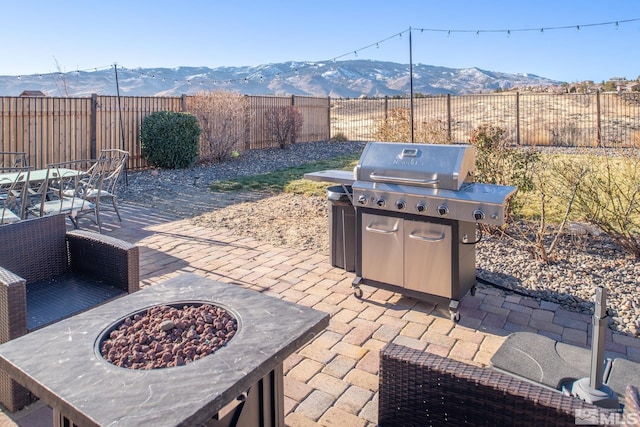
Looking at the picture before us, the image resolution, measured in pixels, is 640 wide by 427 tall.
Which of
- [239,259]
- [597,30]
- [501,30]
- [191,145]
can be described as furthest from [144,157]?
[597,30]

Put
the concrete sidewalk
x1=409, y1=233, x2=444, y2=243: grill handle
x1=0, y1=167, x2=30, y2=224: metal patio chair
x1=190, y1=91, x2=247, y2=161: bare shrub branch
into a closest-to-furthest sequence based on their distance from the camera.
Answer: the concrete sidewalk
x1=409, y1=233, x2=444, y2=243: grill handle
x1=0, y1=167, x2=30, y2=224: metal patio chair
x1=190, y1=91, x2=247, y2=161: bare shrub branch

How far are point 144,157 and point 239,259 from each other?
694 cm

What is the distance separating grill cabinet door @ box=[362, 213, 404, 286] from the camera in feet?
11.0

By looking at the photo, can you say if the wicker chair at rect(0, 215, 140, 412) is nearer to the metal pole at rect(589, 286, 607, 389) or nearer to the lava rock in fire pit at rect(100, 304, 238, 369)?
the lava rock in fire pit at rect(100, 304, 238, 369)

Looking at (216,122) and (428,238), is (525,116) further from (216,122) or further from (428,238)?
(428,238)

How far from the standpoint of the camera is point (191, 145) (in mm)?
10516

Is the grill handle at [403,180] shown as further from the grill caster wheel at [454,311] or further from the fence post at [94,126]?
the fence post at [94,126]

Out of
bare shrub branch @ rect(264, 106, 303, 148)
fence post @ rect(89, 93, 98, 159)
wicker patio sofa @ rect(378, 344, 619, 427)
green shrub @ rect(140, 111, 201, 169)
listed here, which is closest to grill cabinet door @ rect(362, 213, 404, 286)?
wicker patio sofa @ rect(378, 344, 619, 427)

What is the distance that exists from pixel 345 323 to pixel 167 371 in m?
1.90

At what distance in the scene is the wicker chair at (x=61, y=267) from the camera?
2549 mm

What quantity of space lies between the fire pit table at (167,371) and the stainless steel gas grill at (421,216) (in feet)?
4.93

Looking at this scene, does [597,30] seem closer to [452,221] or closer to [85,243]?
[452,221]

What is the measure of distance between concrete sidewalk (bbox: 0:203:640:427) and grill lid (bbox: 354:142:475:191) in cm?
93

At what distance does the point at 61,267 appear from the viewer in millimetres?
2979
